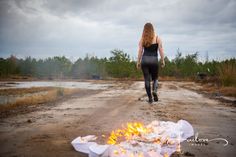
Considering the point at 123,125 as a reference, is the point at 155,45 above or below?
above

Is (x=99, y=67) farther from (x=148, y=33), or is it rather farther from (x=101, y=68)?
(x=148, y=33)

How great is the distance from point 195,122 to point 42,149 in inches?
135

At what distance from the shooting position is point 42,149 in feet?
12.1

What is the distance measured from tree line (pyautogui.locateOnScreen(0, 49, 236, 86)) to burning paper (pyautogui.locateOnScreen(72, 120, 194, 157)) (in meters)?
39.9

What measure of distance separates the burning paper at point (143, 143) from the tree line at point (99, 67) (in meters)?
39.9

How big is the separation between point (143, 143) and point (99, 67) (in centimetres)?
5030

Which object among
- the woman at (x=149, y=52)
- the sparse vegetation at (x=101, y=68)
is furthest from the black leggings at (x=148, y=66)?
the sparse vegetation at (x=101, y=68)

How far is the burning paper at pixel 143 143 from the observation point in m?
3.23

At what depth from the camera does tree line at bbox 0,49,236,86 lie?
157ft

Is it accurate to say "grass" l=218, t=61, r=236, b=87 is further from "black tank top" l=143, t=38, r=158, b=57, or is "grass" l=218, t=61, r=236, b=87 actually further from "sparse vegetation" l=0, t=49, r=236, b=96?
"sparse vegetation" l=0, t=49, r=236, b=96

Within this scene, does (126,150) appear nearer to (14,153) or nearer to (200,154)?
(200,154)

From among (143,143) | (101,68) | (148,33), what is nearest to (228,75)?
(148,33)

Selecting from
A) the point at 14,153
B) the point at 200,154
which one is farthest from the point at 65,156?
the point at 200,154

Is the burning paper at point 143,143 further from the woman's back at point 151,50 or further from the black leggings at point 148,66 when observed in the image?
the woman's back at point 151,50
